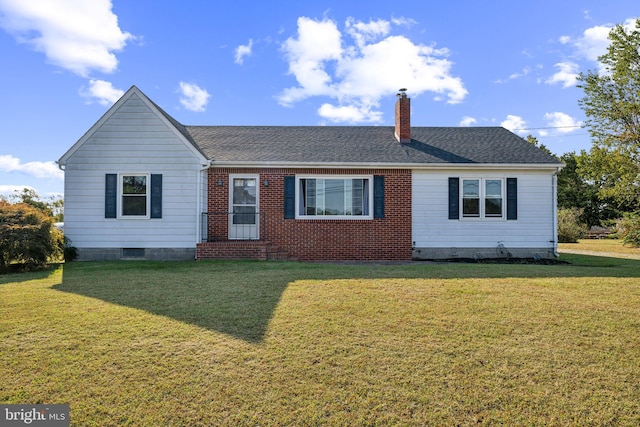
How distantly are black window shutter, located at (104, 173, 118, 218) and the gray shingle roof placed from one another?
9.78 feet

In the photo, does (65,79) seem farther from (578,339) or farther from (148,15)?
(578,339)

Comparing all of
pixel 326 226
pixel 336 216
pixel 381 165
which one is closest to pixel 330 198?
pixel 336 216

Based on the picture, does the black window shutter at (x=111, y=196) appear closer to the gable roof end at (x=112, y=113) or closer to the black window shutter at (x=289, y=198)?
the gable roof end at (x=112, y=113)

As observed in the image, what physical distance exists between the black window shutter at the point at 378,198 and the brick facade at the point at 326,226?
5.8 inches

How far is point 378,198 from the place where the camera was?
39.4ft

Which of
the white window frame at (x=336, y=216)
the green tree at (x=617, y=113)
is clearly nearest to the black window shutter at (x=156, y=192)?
the white window frame at (x=336, y=216)

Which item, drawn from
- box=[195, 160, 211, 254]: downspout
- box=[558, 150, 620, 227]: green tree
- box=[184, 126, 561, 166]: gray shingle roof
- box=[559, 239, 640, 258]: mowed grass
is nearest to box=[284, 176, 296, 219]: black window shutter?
box=[184, 126, 561, 166]: gray shingle roof

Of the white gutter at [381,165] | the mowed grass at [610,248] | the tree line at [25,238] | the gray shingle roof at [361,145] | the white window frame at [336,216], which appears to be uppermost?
the gray shingle roof at [361,145]

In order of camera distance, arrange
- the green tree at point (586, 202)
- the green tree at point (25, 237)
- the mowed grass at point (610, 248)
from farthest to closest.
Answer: the green tree at point (586, 202) → the mowed grass at point (610, 248) → the green tree at point (25, 237)

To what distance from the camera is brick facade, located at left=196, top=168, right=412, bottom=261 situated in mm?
11906

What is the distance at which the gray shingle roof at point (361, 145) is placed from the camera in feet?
39.6

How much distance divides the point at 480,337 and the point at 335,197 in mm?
8310

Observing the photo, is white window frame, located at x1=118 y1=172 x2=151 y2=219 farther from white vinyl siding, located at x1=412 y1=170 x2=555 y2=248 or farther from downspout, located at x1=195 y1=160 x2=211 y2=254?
A: white vinyl siding, located at x1=412 y1=170 x2=555 y2=248

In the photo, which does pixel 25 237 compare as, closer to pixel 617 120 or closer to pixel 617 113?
pixel 617 113
